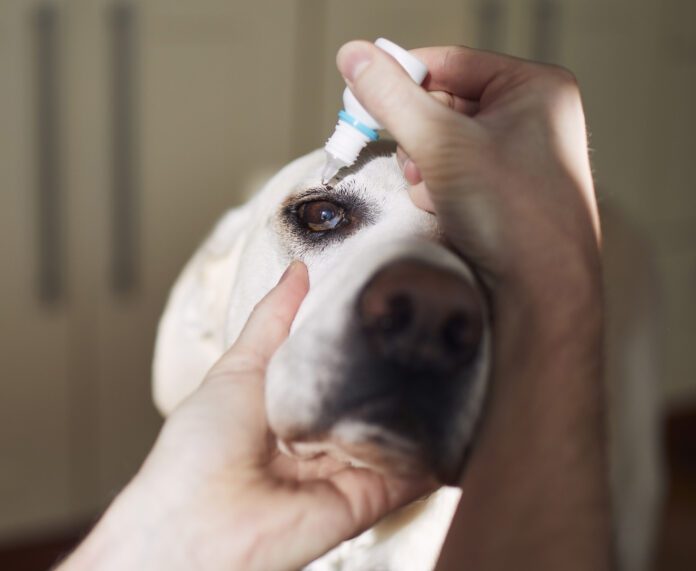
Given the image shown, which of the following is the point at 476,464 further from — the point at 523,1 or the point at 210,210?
the point at 523,1

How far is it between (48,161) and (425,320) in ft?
6.62

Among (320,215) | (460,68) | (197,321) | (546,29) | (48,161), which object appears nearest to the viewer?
(460,68)

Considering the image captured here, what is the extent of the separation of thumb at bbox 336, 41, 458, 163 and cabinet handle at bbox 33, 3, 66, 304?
1851 mm

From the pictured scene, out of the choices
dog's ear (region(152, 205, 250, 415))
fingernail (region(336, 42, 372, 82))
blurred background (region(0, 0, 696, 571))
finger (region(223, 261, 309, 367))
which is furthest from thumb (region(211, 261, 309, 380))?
blurred background (region(0, 0, 696, 571))

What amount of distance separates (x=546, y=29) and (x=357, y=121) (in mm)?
2640

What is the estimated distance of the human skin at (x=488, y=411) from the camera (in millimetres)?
788

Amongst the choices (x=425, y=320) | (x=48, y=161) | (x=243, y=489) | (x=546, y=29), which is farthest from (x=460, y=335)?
(x=546, y=29)

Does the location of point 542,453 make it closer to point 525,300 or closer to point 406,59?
point 525,300

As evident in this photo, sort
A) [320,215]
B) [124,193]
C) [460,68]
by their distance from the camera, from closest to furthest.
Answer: [460,68] → [320,215] → [124,193]

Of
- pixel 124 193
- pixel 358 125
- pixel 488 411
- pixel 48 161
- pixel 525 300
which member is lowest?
pixel 124 193

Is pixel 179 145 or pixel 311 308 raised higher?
pixel 311 308

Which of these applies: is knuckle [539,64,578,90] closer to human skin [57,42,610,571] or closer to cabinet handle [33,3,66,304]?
human skin [57,42,610,571]

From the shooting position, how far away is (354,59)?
91cm

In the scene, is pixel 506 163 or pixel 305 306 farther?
pixel 305 306
